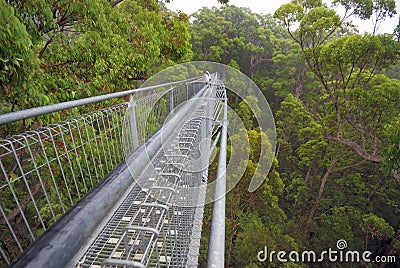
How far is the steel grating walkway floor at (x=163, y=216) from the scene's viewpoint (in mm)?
679

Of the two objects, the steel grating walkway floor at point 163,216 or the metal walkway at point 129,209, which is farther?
the steel grating walkway floor at point 163,216

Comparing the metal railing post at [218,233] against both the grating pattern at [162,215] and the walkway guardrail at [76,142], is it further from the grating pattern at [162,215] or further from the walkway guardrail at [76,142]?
the walkway guardrail at [76,142]

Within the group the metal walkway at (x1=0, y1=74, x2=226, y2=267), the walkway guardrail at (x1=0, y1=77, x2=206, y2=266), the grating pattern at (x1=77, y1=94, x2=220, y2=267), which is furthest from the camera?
the walkway guardrail at (x1=0, y1=77, x2=206, y2=266)

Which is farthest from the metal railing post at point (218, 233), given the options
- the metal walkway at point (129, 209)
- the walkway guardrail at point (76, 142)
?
the walkway guardrail at point (76, 142)

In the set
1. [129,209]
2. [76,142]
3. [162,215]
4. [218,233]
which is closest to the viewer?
[162,215]

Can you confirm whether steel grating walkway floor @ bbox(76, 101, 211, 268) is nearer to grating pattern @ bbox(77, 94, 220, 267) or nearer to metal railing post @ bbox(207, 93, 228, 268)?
grating pattern @ bbox(77, 94, 220, 267)

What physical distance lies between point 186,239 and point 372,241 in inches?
435

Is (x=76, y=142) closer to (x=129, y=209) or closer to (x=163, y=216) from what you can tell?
(x=129, y=209)

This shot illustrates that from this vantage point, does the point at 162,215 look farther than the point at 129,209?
No

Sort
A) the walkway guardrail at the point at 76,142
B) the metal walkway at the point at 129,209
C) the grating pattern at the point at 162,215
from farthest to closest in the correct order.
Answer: the walkway guardrail at the point at 76,142, the grating pattern at the point at 162,215, the metal walkway at the point at 129,209

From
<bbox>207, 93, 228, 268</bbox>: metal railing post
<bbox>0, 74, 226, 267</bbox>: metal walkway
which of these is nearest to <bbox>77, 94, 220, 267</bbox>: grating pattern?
<bbox>0, 74, 226, 267</bbox>: metal walkway

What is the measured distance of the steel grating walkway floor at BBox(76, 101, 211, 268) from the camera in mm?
679

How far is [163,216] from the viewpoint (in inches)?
25.0

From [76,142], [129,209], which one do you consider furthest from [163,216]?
[76,142]
